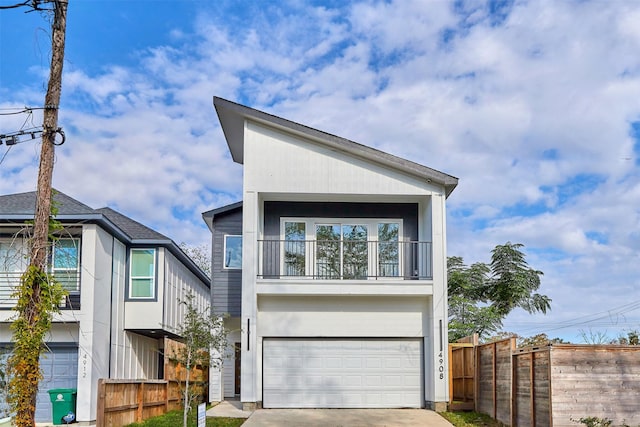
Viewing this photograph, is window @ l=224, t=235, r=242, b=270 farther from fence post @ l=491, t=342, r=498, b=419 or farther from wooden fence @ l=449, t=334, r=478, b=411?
fence post @ l=491, t=342, r=498, b=419

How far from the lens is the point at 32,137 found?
1012 centimetres

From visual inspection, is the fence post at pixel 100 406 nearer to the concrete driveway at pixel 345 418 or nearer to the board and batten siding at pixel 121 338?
the concrete driveway at pixel 345 418

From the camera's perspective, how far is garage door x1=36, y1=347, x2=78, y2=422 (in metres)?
17.9

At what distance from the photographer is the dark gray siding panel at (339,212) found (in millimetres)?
19969

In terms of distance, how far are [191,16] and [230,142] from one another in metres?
6.46

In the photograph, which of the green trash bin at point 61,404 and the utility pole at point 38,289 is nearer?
the utility pole at point 38,289

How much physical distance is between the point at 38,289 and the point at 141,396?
26.0 feet

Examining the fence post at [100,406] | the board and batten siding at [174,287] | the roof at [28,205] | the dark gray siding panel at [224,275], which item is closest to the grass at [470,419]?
the dark gray siding panel at [224,275]

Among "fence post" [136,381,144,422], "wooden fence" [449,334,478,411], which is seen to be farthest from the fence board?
"fence post" [136,381,144,422]

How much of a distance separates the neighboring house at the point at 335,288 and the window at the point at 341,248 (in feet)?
0.10

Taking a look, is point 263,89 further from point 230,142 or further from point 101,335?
point 101,335

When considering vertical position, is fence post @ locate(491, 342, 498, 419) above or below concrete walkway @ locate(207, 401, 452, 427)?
above

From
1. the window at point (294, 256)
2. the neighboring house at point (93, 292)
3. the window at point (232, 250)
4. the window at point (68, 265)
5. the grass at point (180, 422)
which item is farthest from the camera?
the window at point (232, 250)

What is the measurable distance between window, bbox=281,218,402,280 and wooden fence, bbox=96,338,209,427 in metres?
4.24
